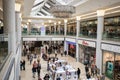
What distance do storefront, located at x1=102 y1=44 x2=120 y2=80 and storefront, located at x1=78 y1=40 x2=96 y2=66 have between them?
7.46 feet

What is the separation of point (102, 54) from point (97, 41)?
4.34 ft

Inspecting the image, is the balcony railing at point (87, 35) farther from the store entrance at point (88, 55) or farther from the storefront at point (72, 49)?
the storefront at point (72, 49)

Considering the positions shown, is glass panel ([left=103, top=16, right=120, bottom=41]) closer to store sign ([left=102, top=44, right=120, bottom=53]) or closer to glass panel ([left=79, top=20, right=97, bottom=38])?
store sign ([left=102, top=44, right=120, bottom=53])

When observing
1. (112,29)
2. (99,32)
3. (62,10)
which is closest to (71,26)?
(112,29)

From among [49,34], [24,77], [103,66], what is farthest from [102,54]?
[49,34]

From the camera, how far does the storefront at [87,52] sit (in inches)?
772

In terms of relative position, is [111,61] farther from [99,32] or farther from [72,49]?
[72,49]

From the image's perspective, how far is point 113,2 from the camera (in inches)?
493

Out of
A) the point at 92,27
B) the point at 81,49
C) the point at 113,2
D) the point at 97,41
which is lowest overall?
the point at 81,49

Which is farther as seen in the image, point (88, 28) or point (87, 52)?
point (88, 28)

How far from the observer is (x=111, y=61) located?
631 inches

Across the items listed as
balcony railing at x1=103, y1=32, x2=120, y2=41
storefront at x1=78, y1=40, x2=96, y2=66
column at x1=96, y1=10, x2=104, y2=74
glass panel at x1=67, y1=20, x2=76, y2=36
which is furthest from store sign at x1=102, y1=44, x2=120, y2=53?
glass panel at x1=67, y1=20, x2=76, y2=36

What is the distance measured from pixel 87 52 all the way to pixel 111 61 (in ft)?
19.2

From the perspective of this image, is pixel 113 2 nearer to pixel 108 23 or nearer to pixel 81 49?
pixel 108 23
